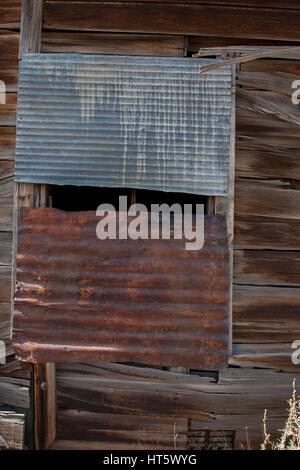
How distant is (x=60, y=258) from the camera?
10.6ft

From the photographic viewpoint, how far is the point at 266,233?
3566 mm

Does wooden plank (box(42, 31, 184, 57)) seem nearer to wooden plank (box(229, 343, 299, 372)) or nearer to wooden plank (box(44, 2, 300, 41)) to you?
wooden plank (box(44, 2, 300, 41))

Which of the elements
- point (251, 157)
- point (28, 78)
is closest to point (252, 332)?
point (251, 157)

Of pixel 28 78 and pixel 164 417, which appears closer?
pixel 28 78

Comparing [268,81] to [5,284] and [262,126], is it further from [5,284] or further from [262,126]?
[5,284]

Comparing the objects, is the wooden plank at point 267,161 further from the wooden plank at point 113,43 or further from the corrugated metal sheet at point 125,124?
the wooden plank at point 113,43

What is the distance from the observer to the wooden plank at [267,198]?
354cm

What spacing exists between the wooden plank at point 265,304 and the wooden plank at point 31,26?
2.31 m

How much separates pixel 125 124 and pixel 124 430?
7.48 feet

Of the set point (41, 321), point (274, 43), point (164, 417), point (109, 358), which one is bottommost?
point (164, 417)

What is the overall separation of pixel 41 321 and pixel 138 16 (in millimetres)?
2302

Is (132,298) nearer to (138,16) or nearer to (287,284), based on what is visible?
(287,284)

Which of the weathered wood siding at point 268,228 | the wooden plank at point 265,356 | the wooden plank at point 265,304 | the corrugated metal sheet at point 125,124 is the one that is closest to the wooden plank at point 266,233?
the weathered wood siding at point 268,228

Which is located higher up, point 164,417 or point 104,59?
point 104,59
